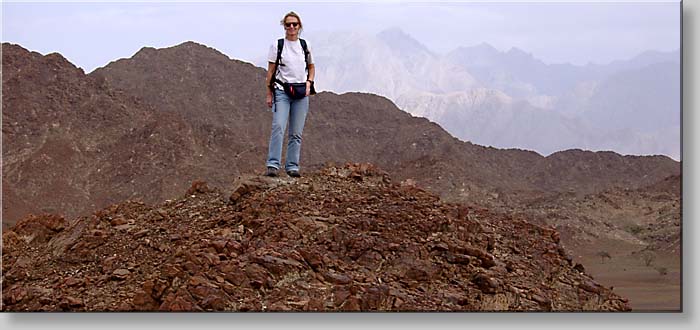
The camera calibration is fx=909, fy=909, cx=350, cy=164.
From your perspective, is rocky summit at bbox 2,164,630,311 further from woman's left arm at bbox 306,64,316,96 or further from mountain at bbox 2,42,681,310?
mountain at bbox 2,42,681,310

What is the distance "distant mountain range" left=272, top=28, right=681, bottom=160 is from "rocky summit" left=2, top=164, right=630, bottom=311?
19.6 m

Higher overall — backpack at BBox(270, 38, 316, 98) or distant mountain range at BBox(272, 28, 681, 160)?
distant mountain range at BBox(272, 28, 681, 160)

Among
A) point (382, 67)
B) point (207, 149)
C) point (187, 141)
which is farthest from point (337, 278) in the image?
point (382, 67)

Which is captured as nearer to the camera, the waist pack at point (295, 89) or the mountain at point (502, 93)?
the waist pack at point (295, 89)

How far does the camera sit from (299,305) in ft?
20.2

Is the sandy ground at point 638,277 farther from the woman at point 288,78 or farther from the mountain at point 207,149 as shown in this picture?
the woman at point 288,78

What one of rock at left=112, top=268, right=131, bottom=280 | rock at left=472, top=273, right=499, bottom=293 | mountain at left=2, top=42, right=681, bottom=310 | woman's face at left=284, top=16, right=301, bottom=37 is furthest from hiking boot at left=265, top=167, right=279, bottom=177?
mountain at left=2, top=42, right=681, bottom=310

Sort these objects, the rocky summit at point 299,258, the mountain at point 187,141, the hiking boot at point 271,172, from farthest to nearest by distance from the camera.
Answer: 1. the mountain at point 187,141
2. the hiking boot at point 271,172
3. the rocky summit at point 299,258

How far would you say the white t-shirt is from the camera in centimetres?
758

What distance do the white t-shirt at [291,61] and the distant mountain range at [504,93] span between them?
20.1 m

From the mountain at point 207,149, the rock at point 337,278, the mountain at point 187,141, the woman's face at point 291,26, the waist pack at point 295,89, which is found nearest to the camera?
the rock at point 337,278

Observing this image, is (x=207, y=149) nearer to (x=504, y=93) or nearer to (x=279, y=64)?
(x=504, y=93)

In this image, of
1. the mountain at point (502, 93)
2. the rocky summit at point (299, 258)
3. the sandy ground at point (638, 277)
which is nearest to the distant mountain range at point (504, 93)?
the mountain at point (502, 93)

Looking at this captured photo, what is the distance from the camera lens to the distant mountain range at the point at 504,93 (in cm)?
3152
